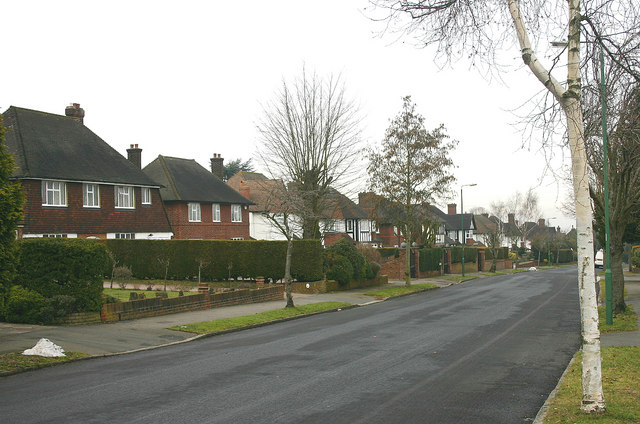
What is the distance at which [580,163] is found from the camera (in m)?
7.36

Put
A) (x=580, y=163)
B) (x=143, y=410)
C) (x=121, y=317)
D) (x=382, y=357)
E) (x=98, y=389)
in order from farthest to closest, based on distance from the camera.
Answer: (x=121, y=317) < (x=382, y=357) < (x=98, y=389) < (x=143, y=410) < (x=580, y=163)

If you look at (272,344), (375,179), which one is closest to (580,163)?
(272,344)

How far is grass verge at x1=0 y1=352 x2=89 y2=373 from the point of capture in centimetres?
1079

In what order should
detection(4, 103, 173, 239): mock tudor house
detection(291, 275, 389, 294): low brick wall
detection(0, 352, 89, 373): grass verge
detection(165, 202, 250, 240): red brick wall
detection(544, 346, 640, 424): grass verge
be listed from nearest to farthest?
detection(544, 346, 640, 424): grass verge → detection(0, 352, 89, 373): grass verge → detection(291, 275, 389, 294): low brick wall → detection(4, 103, 173, 239): mock tudor house → detection(165, 202, 250, 240): red brick wall

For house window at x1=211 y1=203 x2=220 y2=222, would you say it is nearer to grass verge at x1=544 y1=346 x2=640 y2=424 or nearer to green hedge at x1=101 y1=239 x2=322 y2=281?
green hedge at x1=101 y1=239 x2=322 y2=281

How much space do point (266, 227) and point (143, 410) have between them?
5306 cm

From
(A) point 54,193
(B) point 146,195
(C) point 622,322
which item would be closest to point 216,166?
(B) point 146,195

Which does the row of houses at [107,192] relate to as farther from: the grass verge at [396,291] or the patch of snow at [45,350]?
the patch of snow at [45,350]

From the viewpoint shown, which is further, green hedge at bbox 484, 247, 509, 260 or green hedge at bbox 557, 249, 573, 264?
green hedge at bbox 557, 249, 573, 264

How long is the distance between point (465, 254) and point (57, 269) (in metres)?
52.4

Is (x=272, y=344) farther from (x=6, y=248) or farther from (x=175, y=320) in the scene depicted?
(x=6, y=248)

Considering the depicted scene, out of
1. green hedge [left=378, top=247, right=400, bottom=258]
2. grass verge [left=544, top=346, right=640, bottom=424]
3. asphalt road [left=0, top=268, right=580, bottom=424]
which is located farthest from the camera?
green hedge [left=378, top=247, right=400, bottom=258]

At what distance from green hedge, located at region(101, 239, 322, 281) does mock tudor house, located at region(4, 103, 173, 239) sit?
303 centimetres

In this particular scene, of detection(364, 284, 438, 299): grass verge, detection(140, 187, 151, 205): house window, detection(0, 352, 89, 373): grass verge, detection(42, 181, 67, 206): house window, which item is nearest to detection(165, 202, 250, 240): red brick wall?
detection(140, 187, 151, 205): house window
